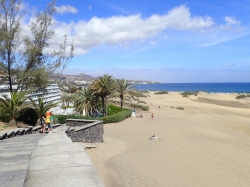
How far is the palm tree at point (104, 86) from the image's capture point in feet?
78.3

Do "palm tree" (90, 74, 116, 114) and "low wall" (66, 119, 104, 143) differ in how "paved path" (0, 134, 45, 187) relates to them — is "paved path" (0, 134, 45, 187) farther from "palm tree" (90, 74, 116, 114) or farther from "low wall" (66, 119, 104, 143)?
"palm tree" (90, 74, 116, 114)

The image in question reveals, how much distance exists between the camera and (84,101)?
79.5 feet

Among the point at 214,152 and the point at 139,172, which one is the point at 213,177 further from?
the point at 214,152

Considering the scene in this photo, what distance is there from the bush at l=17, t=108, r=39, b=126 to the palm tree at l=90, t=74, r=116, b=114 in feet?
33.0

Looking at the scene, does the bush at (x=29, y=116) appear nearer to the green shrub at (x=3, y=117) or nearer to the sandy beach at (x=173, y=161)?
the green shrub at (x=3, y=117)

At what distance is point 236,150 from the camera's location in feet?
43.8

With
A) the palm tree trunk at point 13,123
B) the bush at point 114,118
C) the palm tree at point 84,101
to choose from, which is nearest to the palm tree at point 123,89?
the bush at point 114,118

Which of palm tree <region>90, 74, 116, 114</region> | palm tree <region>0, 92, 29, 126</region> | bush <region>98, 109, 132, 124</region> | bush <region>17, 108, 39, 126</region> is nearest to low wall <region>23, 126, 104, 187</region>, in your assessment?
palm tree <region>0, 92, 29, 126</region>

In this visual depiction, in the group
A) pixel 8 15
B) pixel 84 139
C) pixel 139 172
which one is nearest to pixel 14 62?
pixel 8 15

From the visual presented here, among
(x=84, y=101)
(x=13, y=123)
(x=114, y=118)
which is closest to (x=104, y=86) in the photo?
(x=84, y=101)

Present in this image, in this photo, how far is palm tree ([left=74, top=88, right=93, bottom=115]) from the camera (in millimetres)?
23861

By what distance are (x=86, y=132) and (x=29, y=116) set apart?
397cm

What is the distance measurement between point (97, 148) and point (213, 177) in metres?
5.57

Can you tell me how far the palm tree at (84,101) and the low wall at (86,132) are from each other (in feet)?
32.9
